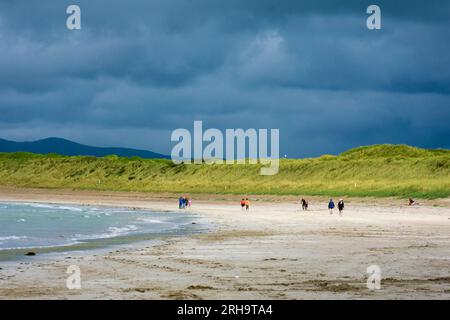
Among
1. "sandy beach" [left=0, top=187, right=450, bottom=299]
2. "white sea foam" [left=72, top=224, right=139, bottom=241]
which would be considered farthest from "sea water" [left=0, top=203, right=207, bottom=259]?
"sandy beach" [left=0, top=187, right=450, bottom=299]

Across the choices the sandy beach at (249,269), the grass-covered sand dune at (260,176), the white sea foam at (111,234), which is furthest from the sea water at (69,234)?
the grass-covered sand dune at (260,176)

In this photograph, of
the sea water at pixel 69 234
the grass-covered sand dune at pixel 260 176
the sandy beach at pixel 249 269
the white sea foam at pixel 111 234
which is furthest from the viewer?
the grass-covered sand dune at pixel 260 176

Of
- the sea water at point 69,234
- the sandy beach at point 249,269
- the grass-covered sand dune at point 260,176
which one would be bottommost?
the sandy beach at point 249,269

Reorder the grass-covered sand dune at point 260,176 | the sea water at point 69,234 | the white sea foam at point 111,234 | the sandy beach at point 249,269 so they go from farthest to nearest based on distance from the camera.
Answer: the grass-covered sand dune at point 260,176 < the white sea foam at point 111,234 < the sea water at point 69,234 < the sandy beach at point 249,269

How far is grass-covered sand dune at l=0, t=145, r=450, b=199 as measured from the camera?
89062 millimetres

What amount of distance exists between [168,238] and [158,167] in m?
108

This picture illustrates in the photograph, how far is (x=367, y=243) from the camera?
91.8ft

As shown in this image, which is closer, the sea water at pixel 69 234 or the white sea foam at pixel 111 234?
the sea water at pixel 69 234

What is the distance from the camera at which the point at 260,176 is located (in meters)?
116

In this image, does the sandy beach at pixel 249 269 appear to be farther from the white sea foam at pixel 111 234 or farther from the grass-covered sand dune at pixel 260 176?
the grass-covered sand dune at pixel 260 176

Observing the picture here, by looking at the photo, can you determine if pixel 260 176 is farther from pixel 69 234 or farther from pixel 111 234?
pixel 69 234

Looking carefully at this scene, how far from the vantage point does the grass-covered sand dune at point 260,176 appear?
89.1 metres

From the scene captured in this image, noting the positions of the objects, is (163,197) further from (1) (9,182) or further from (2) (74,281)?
(2) (74,281)

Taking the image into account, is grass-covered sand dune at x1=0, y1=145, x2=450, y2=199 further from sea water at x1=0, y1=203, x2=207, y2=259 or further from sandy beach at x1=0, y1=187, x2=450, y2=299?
sandy beach at x1=0, y1=187, x2=450, y2=299
